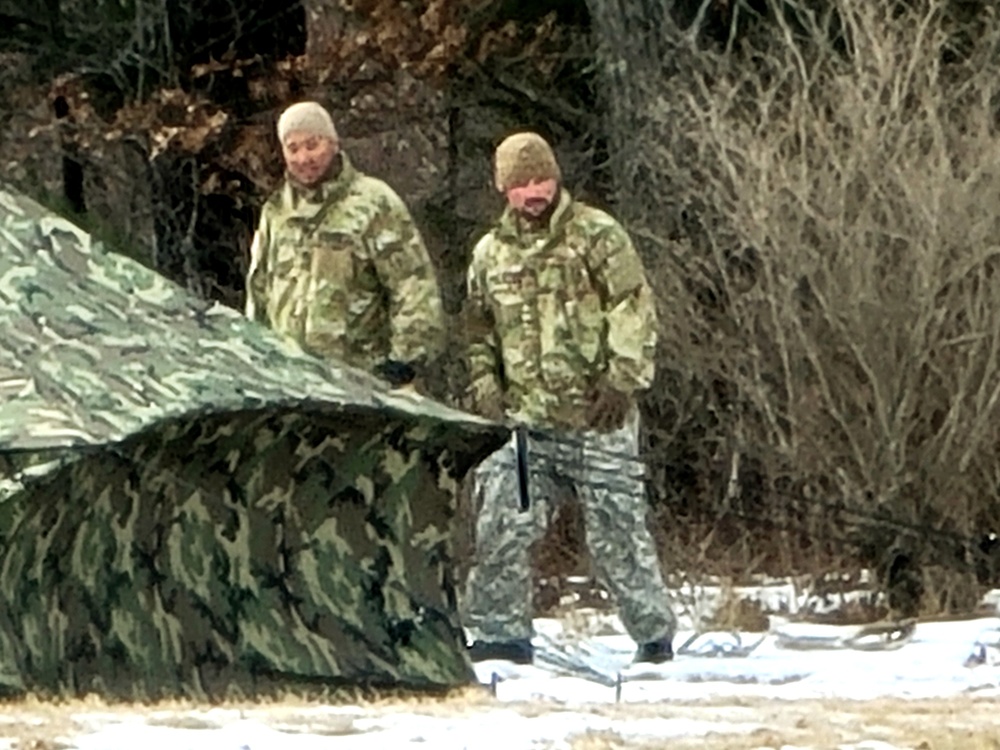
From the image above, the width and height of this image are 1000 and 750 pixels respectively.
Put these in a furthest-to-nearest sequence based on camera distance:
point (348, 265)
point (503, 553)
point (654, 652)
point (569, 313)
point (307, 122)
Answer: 1. point (654, 652)
2. point (503, 553)
3. point (569, 313)
4. point (348, 265)
5. point (307, 122)

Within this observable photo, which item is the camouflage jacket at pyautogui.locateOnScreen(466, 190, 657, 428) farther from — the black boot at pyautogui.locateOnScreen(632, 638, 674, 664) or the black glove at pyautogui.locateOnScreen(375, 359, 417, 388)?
the black boot at pyautogui.locateOnScreen(632, 638, 674, 664)

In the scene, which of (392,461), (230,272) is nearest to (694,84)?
(230,272)

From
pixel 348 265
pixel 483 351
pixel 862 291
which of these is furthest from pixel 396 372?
pixel 862 291

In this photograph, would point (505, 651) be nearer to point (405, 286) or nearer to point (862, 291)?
point (405, 286)

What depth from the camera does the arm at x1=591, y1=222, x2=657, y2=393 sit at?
32.8ft

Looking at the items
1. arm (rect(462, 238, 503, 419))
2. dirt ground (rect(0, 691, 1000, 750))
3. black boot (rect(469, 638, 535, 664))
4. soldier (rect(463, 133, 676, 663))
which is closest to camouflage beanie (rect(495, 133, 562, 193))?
soldier (rect(463, 133, 676, 663))

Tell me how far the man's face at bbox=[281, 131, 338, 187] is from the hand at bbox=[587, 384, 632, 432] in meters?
1.25

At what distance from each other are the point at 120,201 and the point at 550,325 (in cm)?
750

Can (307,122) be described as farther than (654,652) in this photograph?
No

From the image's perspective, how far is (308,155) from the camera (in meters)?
9.84

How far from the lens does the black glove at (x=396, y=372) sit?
32.3 ft

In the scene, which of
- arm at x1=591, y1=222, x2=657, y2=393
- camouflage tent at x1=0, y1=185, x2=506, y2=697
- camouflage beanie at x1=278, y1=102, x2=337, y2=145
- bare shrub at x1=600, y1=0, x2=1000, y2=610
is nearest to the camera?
camouflage tent at x1=0, y1=185, x2=506, y2=697

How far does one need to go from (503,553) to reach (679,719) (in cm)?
246

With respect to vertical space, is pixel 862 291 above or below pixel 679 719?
above
